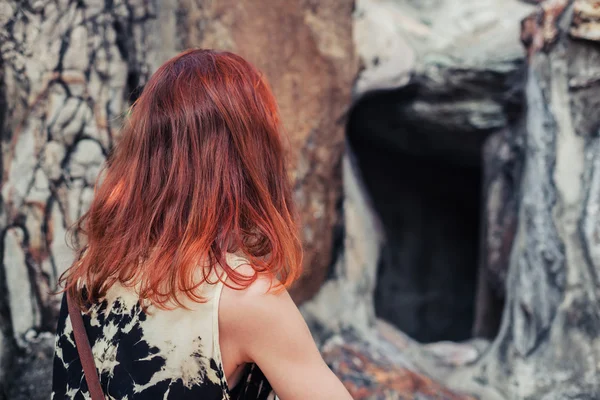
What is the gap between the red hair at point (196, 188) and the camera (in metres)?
0.80

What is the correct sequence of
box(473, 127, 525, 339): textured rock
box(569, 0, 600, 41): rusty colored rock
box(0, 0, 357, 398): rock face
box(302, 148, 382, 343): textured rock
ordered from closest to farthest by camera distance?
box(0, 0, 357, 398): rock face, box(569, 0, 600, 41): rusty colored rock, box(302, 148, 382, 343): textured rock, box(473, 127, 525, 339): textured rock

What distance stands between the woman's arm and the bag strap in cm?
20

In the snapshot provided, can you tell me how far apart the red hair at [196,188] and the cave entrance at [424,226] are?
2157 millimetres

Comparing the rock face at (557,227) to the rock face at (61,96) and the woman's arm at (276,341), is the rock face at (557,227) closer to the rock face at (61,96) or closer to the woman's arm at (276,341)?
the rock face at (61,96)

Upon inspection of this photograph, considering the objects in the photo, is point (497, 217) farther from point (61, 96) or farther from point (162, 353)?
point (162, 353)

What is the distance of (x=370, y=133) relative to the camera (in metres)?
3.06

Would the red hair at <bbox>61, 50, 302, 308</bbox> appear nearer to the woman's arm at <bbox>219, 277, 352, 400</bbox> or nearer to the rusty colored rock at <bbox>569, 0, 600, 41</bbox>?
the woman's arm at <bbox>219, 277, 352, 400</bbox>

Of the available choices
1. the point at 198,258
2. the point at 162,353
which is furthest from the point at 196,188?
the point at 162,353

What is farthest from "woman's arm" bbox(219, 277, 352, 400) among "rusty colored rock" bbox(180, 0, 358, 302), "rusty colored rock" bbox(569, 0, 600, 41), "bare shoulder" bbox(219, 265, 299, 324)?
"rusty colored rock" bbox(569, 0, 600, 41)

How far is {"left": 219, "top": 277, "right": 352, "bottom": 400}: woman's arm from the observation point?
760 millimetres

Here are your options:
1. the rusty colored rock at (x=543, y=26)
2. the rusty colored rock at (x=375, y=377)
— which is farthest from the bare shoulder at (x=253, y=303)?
the rusty colored rock at (x=543, y=26)

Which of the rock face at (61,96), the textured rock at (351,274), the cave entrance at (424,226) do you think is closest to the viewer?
the rock face at (61,96)

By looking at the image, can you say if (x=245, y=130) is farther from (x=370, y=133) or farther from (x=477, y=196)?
(x=477, y=196)

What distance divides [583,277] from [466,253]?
195 cm
